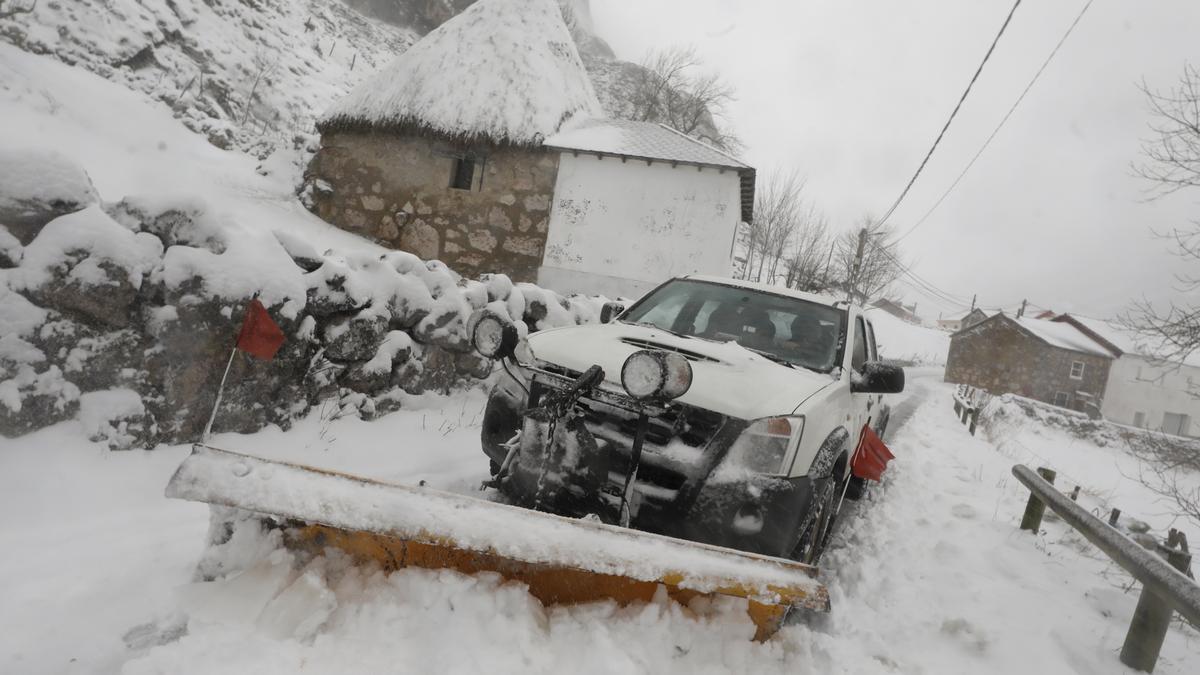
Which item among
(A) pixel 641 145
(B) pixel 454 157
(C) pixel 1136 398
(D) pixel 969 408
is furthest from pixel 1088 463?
(C) pixel 1136 398

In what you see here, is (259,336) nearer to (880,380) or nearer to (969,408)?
(880,380)

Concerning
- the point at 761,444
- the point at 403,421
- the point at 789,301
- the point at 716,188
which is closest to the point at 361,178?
the point at 716,188

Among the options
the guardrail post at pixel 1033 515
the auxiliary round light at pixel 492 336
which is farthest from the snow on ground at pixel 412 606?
the auxiliary round light at pixel 492 336

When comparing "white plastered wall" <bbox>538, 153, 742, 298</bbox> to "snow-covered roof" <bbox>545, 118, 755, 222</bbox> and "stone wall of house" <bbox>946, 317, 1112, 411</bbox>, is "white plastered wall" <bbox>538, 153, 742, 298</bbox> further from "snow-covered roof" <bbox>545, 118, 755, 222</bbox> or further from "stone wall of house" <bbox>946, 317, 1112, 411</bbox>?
"stone wall of house" <bbox>946, 317, 1112, 411</bbox>

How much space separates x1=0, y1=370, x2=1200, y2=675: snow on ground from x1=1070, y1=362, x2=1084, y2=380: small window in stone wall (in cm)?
4114

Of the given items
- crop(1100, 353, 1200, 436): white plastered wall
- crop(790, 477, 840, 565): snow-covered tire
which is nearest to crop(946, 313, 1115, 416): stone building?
crop(1100, 353, 1200, 436): white plastered wall

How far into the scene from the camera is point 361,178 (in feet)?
38.7

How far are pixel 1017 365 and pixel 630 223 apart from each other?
122 ft

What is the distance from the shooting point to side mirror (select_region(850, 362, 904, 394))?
310 centimetres

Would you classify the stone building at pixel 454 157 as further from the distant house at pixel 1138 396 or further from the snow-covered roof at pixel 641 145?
the distant house at pixel 1138 396

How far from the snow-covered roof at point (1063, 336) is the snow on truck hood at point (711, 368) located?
1689 inches

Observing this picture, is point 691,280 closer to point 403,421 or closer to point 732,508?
point 732,508

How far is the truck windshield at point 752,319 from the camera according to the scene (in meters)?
3.37

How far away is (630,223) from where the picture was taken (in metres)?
11.1
